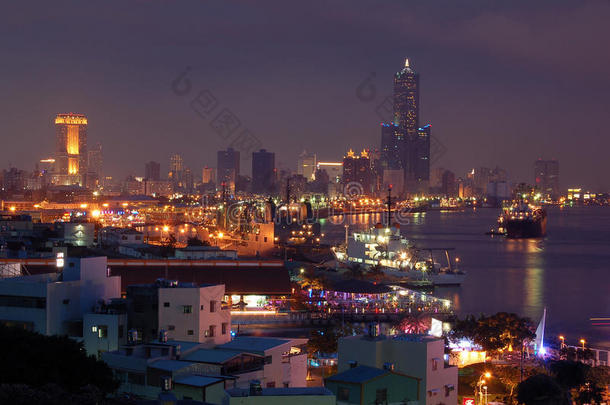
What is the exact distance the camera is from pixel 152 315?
6.36 m

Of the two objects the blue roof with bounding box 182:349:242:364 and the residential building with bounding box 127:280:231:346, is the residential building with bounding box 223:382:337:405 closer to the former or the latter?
the blue roof with bounding box 182:349:242:364

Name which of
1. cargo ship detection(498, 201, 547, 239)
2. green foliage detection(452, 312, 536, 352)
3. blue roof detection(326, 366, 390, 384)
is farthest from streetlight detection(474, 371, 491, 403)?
cargo ship detection(498, 201, 547, 239)

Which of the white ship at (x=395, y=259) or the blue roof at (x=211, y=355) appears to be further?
the white ship at (x=395, y=259)

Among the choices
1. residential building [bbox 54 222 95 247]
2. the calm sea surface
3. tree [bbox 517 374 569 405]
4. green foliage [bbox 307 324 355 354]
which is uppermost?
residential building [bbox 54 222 95 247]

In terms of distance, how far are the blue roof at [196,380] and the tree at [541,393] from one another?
1.80m

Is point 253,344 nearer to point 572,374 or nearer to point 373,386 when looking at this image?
point 373,386

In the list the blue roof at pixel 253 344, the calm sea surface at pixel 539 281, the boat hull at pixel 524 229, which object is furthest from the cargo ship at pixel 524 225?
the blue roof at pixel 253 344

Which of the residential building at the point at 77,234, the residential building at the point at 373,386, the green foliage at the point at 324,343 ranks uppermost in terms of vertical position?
the residential building at the point at 77,234

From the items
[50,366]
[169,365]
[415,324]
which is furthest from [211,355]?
[415,324]

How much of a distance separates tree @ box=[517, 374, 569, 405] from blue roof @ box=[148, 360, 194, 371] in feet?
6.59

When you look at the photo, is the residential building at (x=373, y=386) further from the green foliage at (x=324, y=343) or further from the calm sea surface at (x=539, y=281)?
the calm sea surface at (x=539, y=281)

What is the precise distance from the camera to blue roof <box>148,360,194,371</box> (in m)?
4.70

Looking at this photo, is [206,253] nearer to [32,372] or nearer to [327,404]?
[32,372]

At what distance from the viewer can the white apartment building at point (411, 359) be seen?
4.80 metres
